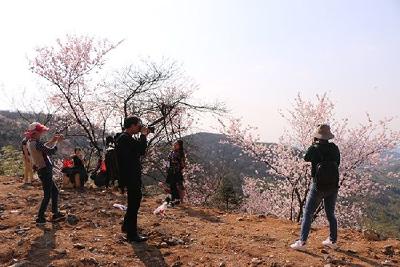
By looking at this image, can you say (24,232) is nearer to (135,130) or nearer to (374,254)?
(135,130)

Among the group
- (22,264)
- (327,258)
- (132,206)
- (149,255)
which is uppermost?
(132,206)

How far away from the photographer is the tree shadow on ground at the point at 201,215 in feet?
27.8

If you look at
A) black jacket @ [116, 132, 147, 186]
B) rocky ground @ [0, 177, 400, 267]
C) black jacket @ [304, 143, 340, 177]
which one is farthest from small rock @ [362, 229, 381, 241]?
black jacket @ [116, 132, 147, 186]

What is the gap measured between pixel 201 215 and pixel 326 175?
371cm

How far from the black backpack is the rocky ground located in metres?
1.01

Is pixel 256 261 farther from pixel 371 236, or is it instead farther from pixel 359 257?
pixel 371 236

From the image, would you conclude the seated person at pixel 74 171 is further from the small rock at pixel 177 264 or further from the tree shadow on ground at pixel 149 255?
the small rock at pixel 177 264

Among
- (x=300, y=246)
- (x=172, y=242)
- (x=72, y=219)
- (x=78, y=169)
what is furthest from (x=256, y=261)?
(x=78, y=169)

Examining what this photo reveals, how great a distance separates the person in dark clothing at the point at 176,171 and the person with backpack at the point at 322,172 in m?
4.40

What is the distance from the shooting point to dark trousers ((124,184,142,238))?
609 cm

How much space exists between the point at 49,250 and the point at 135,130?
2.15 meters

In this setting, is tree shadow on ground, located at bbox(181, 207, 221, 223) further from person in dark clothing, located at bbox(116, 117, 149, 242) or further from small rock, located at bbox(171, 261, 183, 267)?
small rock, located at bbox(171, 261, 183, 267)

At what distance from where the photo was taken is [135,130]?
6062 millimetres

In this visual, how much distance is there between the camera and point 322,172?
588 centimetres
